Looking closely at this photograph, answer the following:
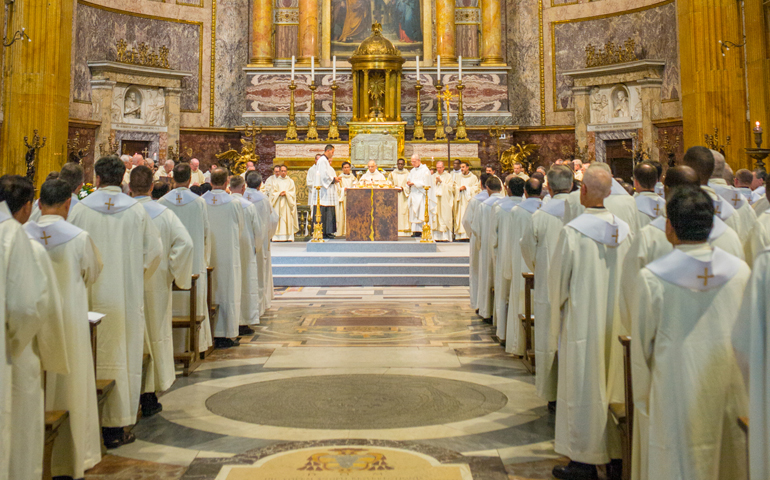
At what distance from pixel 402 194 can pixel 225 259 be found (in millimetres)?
8962

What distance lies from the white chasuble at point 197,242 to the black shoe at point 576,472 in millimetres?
3635

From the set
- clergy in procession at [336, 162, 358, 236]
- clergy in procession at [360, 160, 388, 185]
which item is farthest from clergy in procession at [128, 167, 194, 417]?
clergy in procession at [336, 162, 358, 236]

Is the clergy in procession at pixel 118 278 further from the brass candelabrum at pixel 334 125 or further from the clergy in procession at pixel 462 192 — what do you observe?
the brass candelabrum at pixel 334 125

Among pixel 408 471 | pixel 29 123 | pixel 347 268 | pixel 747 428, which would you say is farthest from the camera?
pixel 29 123

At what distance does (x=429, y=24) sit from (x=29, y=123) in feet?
33.6

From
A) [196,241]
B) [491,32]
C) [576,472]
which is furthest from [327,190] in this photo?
[576,472]

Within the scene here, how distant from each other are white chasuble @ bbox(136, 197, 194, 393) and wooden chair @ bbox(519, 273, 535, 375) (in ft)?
8.47

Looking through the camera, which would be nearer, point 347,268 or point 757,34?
point 347,268

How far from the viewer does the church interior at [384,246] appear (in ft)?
9.00

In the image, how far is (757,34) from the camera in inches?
489

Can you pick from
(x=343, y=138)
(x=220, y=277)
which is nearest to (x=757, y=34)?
(x=343, y=138)

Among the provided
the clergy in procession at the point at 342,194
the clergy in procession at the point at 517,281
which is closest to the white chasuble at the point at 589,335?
the clergy in procession at the point at 517,281

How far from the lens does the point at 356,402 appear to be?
5.03 metres

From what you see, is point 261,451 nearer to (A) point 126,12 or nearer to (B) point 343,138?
(B) point 343,138
